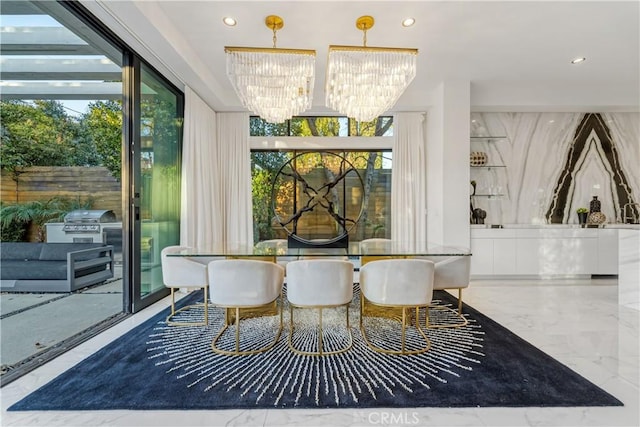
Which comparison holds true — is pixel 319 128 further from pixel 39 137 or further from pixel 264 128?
pixel 39 137

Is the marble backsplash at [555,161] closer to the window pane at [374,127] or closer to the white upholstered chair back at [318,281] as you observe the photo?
the window pane at [374,127]

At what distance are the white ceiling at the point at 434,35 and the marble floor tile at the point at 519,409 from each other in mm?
2780

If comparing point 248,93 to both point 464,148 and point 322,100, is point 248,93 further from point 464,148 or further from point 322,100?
point 464,148

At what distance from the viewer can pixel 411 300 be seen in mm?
2209

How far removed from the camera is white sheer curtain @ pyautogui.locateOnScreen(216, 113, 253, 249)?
4.84 meters

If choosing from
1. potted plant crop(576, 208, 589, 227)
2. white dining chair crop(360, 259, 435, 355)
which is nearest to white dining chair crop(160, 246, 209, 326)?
white dining chair crop(360, 259, 435, 355)

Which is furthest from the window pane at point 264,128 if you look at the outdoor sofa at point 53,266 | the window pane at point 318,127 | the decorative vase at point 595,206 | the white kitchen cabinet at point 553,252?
the decorative vase at point 595,206

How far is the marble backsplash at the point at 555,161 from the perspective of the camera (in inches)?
195

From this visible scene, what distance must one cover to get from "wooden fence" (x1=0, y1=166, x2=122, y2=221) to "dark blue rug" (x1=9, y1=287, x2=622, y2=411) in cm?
140

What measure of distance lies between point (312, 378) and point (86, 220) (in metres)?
3.12

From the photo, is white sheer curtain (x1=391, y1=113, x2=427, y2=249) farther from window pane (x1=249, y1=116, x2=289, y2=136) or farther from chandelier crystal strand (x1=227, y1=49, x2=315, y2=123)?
chandelier crystal strand (x1=227, y1=49, x2=315, y2=123)

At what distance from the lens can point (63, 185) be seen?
9.46 feet

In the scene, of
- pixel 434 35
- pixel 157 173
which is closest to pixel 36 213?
pixel 157 173

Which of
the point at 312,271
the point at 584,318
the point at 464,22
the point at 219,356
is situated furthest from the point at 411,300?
the point at 464,22
